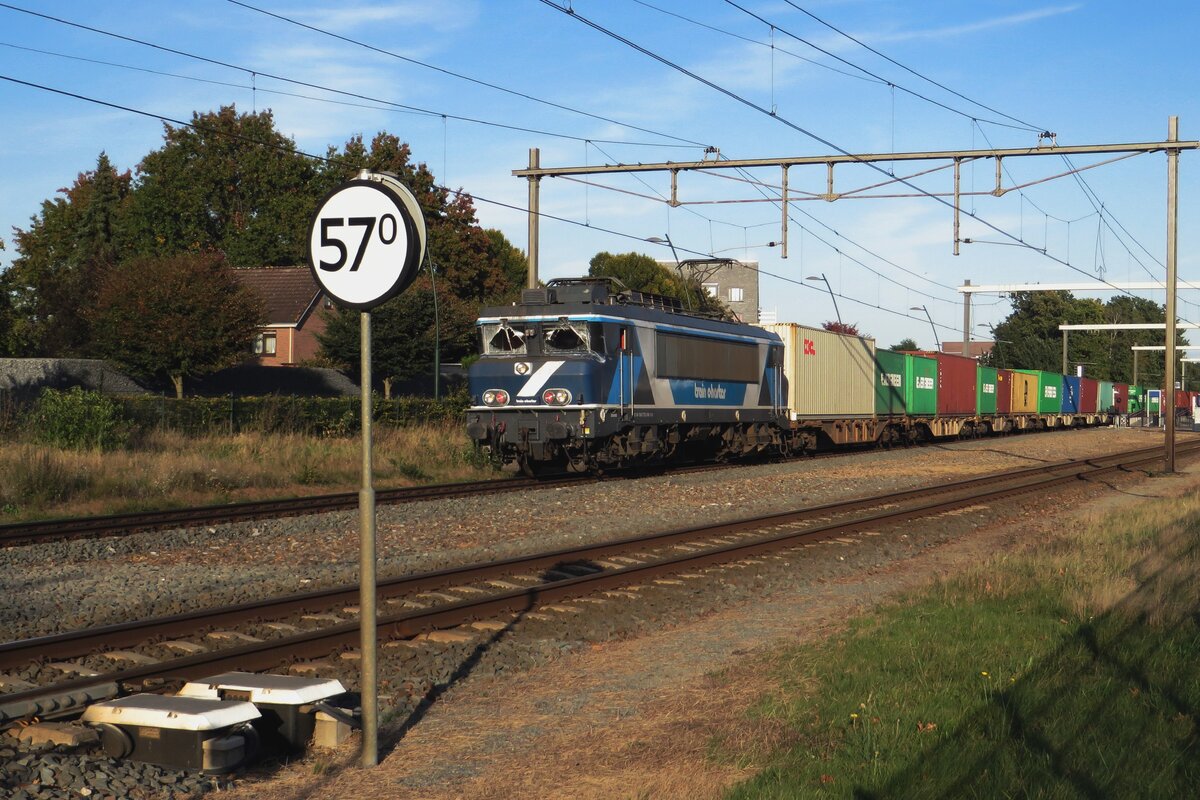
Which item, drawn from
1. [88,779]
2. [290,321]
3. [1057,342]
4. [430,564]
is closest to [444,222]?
[290,321]

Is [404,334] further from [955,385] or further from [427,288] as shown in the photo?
[955,385]

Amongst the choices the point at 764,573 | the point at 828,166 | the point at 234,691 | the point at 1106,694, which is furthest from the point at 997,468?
the point at 234,691

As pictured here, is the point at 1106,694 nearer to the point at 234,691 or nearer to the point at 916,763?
the point at 916,763

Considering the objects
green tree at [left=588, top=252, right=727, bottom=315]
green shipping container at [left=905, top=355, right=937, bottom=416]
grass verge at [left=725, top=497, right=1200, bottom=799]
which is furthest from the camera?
green tree at [left=588, top=252, right=727, bottom=315]

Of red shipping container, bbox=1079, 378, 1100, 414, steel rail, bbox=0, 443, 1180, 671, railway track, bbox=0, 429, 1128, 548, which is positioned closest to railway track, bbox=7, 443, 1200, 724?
steel rail, bbox=0, 443, 1180, 671

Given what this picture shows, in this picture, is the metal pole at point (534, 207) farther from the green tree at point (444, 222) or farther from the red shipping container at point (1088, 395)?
the red shipping container at point (1088, 395)

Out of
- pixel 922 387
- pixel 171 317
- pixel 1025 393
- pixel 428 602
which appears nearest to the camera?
pixel 428 602

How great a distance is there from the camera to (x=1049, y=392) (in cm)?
6038

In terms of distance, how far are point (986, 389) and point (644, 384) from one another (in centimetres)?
3013

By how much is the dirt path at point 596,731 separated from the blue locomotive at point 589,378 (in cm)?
1272

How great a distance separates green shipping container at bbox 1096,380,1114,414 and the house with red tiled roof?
45.8 meters

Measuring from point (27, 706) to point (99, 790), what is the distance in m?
1.21

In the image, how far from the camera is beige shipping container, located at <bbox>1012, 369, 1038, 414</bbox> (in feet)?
178

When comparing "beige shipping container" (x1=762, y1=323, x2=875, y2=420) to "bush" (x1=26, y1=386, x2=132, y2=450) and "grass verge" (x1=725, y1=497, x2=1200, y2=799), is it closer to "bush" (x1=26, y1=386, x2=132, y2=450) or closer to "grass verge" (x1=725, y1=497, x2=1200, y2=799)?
"bush" (x1=26, y1=386, x2=132, y2=450)
